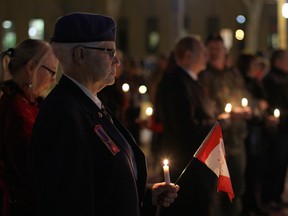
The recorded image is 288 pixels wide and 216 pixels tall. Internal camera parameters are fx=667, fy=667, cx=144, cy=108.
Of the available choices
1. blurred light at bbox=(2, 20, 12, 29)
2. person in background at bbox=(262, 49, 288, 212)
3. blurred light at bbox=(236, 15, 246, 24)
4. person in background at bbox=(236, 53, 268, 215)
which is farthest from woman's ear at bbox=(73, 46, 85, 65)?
blurred light at bbox=(2, 20, 12, 29)

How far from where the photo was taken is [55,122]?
8.96 feet

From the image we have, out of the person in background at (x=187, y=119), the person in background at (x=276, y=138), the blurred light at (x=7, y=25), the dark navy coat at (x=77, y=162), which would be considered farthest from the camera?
the blurred light at (x=7, y=25)

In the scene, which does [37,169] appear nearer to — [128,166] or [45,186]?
[45,186]

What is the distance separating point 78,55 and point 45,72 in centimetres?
95

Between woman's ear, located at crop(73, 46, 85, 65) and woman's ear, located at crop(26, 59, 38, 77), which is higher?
woman's ear, located at crop(73, 46, 85, 65)

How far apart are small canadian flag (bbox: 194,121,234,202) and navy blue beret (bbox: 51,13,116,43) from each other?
848 millimetres

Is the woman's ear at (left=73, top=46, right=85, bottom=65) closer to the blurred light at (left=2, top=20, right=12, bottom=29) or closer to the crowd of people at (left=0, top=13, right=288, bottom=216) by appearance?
the crowd of people at (left=0, top=13, right=288, bottom=216)

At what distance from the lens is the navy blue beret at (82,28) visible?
115 inches

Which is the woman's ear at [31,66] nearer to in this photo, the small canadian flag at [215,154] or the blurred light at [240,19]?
the small canadian flag at [215,154]

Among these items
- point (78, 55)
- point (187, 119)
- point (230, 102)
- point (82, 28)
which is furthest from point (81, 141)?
point (230, 102)

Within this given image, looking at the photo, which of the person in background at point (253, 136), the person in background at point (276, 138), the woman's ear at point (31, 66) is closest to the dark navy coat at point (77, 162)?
the woman's ear at point (31, 66)

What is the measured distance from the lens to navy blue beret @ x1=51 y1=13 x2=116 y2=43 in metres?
2.91

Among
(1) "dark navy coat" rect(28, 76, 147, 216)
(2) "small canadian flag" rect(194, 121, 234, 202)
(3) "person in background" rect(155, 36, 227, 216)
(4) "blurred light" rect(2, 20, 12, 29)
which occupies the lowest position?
(4) "blurred light" rect(2, 20, 12, 29)

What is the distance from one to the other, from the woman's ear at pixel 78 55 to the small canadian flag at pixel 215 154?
857 mm
